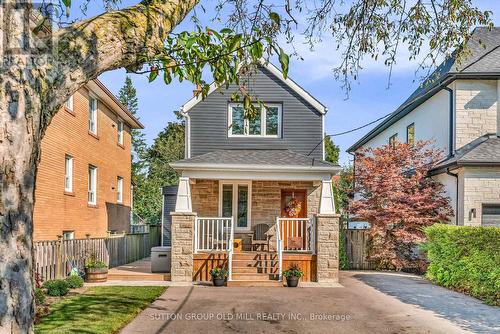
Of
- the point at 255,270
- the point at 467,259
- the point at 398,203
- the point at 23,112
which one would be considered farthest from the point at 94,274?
the point at 23,112

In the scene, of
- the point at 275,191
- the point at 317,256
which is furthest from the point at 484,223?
the point at 275,191

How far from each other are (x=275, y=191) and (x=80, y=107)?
26.3ft

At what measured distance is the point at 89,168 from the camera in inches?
744

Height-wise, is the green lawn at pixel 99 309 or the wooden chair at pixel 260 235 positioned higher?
the wooden chair at pixel 260 235

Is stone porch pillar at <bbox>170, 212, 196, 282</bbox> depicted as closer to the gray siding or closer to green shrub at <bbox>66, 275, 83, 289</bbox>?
green shrub at <bbox>66, 275, 83, 289</bbox>

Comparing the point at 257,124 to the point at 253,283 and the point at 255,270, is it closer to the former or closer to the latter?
the point at 255,270

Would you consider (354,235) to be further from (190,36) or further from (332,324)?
(190,36)

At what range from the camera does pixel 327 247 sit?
13.2m

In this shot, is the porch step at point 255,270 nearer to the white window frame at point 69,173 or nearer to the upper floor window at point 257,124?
the upper floor window at point 257,124

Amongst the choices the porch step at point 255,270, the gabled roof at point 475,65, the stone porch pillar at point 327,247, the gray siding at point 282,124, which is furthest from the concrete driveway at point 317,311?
the gabled roof at point 475,65

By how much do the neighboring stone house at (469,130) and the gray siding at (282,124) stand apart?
13.9ft

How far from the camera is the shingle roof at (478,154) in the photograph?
1417 centimetres

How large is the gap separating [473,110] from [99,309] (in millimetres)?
13799

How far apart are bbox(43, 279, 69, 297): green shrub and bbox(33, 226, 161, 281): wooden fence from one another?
740 millimetres
